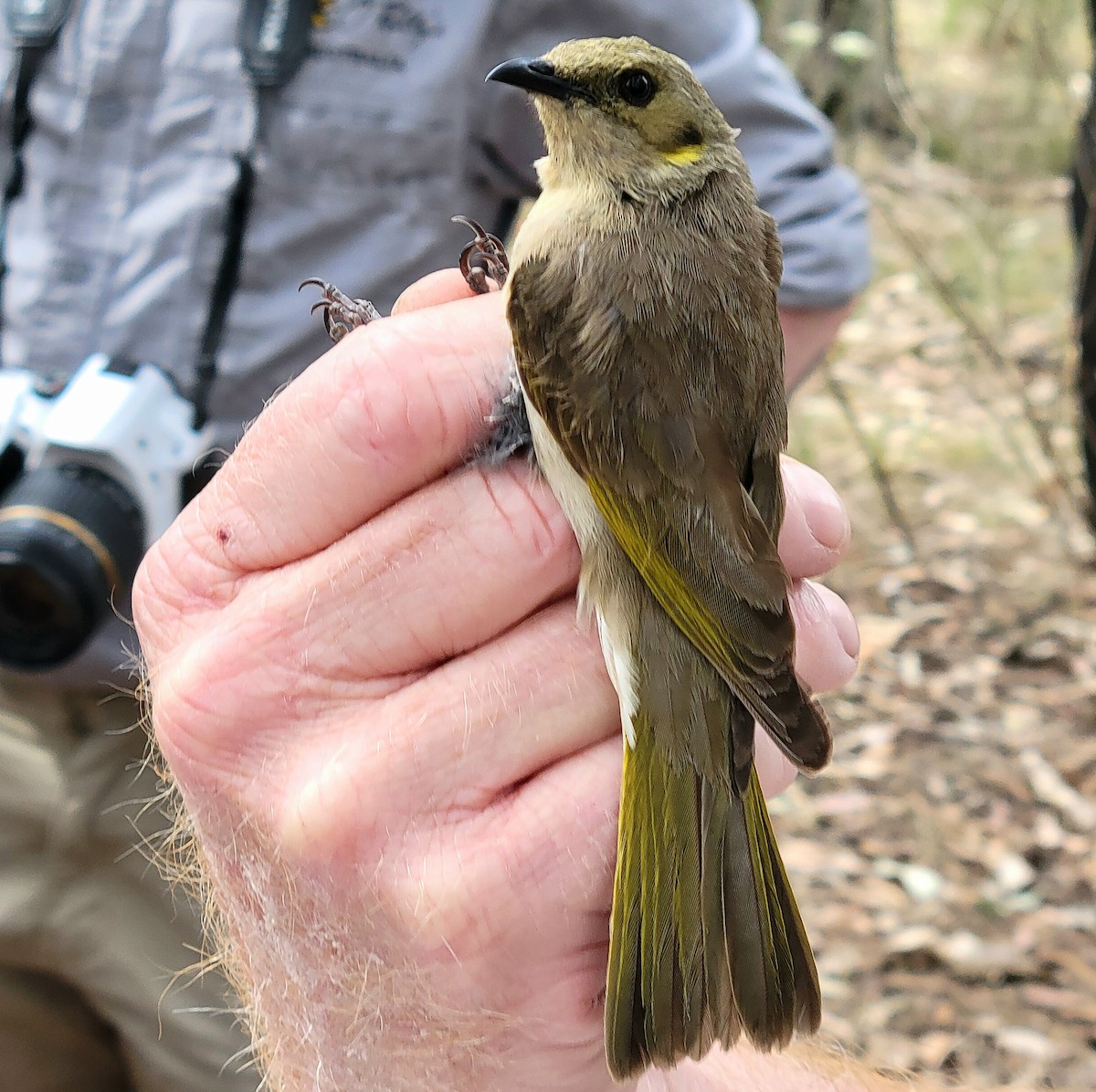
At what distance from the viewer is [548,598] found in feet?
4.65

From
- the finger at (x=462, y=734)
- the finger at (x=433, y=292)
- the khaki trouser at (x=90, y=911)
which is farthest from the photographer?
the khaki trouser at (x=90, y=911)

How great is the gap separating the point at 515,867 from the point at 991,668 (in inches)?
165

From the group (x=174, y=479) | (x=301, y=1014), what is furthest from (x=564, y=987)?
(x=174, y=479)

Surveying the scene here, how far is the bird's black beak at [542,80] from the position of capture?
1.79 m

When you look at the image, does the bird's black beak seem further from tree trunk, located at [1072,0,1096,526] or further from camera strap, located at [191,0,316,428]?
tree trunk, located at [1072,0,1096,526]

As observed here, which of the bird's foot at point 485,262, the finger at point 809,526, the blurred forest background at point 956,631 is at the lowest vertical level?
the blurred forest background at point 956,631

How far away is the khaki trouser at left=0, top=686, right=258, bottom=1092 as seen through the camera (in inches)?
106

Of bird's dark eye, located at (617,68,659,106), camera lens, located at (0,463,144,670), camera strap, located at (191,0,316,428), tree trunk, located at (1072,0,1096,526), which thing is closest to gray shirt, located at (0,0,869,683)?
camera strap, located at (191,0,316,428)

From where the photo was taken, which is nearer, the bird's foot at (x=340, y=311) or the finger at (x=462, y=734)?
the finger at (x=462, y=734)

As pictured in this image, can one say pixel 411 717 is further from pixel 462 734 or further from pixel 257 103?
pixel 257 103

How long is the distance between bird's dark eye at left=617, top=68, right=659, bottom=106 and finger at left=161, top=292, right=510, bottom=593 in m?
0.61

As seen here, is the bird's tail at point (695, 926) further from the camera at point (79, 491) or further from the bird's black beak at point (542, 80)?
the camera at point (79, 491)

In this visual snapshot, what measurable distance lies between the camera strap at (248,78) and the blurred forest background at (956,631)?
8.44 ft

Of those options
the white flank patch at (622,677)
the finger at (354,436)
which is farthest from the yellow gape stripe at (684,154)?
the white flank patch at (622,677)
